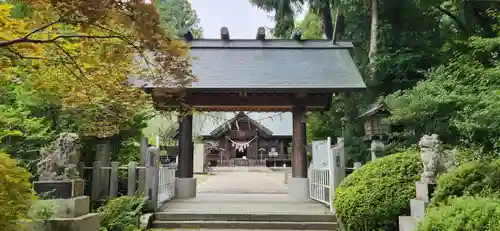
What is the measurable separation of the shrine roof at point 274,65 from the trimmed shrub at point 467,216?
5933 mm

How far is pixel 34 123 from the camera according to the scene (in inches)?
251

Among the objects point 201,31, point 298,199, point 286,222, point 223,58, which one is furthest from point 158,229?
point 201,31

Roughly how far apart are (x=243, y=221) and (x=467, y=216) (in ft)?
15.8

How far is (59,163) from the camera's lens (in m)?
5.11

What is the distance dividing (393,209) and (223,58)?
24.0 ft

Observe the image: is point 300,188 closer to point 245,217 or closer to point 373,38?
point 245,217

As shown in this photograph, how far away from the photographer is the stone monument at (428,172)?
499cm

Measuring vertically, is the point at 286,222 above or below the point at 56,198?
below

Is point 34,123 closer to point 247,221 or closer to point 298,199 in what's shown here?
point 247,221

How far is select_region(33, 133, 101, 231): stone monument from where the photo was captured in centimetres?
481

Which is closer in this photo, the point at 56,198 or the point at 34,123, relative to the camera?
the point at 56,198

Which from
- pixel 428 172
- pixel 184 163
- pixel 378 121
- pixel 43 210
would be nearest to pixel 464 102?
pixel 428 172

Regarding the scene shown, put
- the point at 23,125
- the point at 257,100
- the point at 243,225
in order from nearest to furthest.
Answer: the point at 23,125 < the point at 243,225 < the point at 257,100

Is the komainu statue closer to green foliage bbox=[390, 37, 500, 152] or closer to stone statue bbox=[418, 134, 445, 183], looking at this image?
stone statue bbox=[418, 134, 445, 183]
